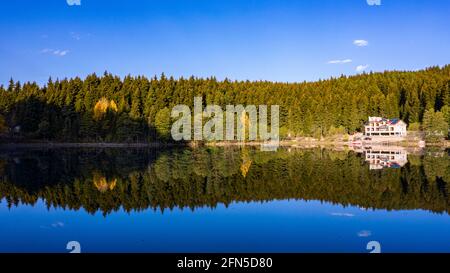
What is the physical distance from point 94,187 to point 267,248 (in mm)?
15030

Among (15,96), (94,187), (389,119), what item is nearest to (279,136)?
(389,119)

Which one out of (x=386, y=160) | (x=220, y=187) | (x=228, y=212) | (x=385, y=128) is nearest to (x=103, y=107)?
(x=385, y=128)

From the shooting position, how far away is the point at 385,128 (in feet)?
322

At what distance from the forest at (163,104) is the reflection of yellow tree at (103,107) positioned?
8.3 inches

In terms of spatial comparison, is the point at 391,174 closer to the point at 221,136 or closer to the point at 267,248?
the point at 267,248

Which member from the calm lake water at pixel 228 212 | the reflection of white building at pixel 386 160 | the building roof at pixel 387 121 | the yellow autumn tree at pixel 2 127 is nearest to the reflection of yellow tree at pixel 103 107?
the yellow autumn tree at pixel 2 127

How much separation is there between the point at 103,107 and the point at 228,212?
82822 millimetres

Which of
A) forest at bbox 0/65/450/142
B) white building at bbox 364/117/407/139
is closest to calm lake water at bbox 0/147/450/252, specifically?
forest at bbox 0/65/450/142

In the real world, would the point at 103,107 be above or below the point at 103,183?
above

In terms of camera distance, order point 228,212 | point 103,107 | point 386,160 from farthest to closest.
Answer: point 103,107, point 386,160, point 228,212

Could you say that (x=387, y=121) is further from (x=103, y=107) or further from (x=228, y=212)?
(x=228, y=212)

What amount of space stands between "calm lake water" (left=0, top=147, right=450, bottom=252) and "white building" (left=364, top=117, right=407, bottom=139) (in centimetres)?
6914

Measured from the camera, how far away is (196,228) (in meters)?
15.2
